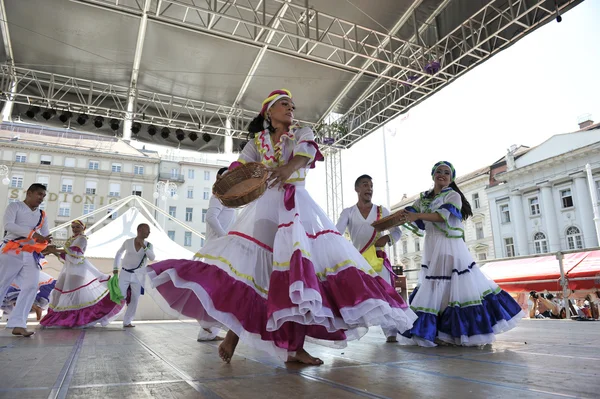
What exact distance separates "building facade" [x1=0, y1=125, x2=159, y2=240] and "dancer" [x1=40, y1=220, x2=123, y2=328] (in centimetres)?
3654

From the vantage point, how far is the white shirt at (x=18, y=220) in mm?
4938

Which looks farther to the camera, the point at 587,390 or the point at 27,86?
the point at 27,86

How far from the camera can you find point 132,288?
745 centimetres

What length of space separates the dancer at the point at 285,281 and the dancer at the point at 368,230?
5.77 ft

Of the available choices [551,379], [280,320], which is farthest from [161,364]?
[551,379]

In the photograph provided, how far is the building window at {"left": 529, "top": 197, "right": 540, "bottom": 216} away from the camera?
93.9 feet

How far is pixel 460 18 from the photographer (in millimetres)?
8719

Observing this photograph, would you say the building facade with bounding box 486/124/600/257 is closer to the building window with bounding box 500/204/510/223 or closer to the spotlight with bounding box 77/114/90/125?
the building window with bounding box 500/204/510/223

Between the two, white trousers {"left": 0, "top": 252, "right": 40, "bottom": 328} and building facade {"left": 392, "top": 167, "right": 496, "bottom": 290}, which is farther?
building facade {"left": 392, "top": 167, "right": 496, "bottom": 290}

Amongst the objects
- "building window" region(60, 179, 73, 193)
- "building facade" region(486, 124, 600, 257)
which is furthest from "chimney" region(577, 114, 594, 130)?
"building window" region(60, 179, 73, 193)

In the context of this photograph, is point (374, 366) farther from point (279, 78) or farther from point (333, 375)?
point (279, 78)

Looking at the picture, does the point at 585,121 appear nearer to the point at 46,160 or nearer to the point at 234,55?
the point at 234,55

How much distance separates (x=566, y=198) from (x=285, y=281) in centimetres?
3009

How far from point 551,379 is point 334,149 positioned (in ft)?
39.7
